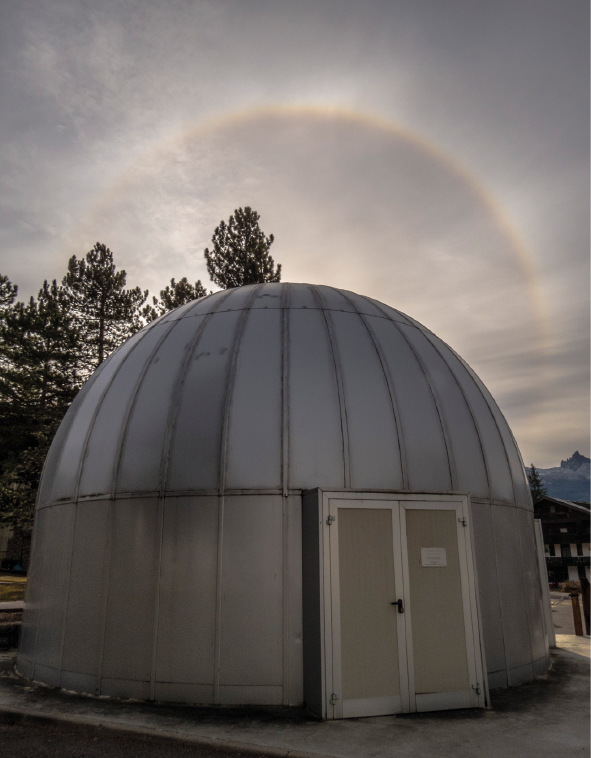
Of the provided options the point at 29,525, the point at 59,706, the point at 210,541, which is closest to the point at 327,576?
the point at 210,541

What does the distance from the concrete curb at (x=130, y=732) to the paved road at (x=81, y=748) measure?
48mm

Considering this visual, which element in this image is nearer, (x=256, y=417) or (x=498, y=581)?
(x=256, y=417)

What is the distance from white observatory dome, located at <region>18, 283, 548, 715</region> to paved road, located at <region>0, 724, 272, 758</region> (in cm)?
126

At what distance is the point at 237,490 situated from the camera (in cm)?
750

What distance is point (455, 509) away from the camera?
761 cm

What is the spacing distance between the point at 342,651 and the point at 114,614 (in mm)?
3327

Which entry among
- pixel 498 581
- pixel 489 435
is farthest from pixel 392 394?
pixel 498 581

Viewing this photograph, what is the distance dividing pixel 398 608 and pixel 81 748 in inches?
160

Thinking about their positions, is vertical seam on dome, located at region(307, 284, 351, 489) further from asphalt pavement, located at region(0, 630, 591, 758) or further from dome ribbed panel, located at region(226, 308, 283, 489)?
asphalt pavement, located at region(0, 630, 591, 758)

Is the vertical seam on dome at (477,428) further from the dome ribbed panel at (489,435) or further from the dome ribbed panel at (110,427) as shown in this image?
the dome ribbed panel at (110,427)

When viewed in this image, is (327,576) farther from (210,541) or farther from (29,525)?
(29,525)

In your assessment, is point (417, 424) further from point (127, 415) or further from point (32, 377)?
point (32, 377)

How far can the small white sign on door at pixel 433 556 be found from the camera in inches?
288

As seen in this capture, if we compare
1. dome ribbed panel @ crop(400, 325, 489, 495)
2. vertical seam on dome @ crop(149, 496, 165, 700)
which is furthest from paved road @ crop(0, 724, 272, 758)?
dome ribbed panel @ crop(400, 325, 489, 495)
